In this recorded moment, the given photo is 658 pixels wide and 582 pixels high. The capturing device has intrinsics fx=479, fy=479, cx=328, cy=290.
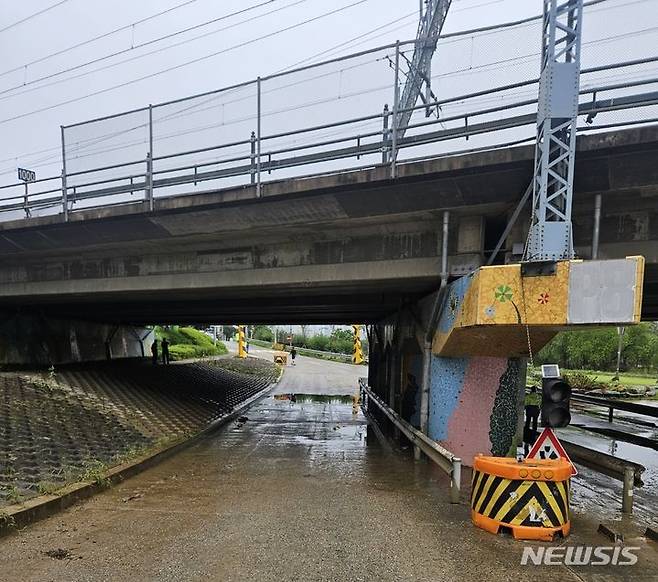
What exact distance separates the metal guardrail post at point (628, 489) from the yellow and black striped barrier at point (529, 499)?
1.68 meters

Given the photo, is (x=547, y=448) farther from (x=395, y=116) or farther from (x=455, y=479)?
(x=395, y=116)

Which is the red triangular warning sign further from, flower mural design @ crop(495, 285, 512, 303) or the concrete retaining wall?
the concrete retaining wall

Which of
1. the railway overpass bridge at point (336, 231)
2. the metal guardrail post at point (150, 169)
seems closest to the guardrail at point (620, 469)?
the railway overpass bridge at point (336, 231)

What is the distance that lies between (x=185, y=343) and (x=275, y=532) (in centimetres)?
3621

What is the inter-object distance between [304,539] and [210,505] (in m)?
1.90

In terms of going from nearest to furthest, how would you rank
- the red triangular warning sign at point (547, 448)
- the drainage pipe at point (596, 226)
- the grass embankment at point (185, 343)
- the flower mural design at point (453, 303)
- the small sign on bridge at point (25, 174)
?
the red triangular warning sign at point (547, 448), the drainage pipe at point (596, 226), the flower mural design at point (453, 303), the small sign on bridge at point (25, 174), the grass embankment at point (185, 343)

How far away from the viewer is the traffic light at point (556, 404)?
583cm

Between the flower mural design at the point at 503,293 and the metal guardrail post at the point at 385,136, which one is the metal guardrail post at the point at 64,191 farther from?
the flower mural design at the point at 503,293

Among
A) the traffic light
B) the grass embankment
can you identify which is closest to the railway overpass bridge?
the traffic light

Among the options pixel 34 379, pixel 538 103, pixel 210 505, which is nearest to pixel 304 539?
pixel 210 505

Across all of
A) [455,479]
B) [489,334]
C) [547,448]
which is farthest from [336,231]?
[547,448]

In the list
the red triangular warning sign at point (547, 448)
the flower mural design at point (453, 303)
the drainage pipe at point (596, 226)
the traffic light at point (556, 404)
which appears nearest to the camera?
the traffic light at point (556, 404)

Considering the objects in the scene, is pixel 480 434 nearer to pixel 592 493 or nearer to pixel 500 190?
pixel 592 493

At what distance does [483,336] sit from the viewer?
748 cm
